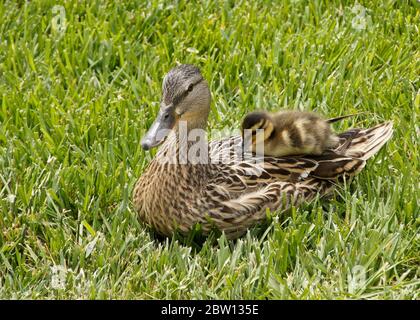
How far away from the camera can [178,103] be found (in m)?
4.40

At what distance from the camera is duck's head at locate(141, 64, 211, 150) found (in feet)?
14.2

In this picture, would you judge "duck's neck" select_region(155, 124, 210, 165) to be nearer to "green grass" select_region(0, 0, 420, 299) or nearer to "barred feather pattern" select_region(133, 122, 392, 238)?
"barred feather pattern" select_region(133, 122, 392, 238)

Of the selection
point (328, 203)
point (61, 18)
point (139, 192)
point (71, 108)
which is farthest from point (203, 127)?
point (61, 18)

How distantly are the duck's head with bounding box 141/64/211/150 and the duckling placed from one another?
0.27m

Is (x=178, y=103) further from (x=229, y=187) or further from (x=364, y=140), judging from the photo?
(x=364, y=140)

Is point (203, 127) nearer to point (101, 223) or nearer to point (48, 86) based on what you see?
point (101, 223)

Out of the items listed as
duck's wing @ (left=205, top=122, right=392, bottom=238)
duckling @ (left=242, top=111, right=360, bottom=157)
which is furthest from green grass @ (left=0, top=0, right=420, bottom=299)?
duckling @ (left=242, top=111, right=360, bottom=157)

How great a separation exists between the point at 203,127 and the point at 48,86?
4.84ft

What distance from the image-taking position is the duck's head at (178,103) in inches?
171

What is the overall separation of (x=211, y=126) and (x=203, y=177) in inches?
32.9

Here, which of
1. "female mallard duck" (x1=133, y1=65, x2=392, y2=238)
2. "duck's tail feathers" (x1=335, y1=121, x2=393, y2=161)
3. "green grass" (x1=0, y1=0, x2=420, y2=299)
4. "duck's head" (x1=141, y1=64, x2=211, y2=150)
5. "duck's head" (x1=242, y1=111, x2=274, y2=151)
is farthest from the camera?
"duck's tail feathers" (x1=335, y1=121, x2=393, y2=161)

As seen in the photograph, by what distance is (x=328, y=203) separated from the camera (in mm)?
4730

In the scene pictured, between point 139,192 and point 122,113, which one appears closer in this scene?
point 139,192

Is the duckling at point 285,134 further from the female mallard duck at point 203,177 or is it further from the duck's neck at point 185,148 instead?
the duck's neck at point 185,148
